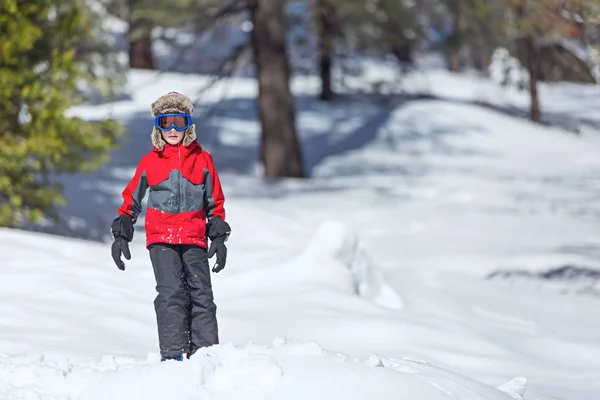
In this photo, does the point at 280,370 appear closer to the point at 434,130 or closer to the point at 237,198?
the point at 237,198

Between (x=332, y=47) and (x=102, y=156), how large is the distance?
366 inches

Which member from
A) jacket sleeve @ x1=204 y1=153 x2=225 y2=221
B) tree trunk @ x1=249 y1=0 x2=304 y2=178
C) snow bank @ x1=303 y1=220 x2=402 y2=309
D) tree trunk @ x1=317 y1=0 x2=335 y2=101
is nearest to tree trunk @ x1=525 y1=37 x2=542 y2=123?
tree trunk @ x1=317 y1=0 x2=335 y2=101

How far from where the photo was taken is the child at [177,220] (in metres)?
4.70

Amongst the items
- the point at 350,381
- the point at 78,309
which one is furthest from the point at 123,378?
the point at 78,309

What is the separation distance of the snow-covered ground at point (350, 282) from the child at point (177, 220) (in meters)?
0.42

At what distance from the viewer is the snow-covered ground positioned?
13.9 ft

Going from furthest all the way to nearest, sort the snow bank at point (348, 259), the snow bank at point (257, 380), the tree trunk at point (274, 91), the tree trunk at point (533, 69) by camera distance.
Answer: the tree trunk at point (533, 69) → the tree trunk at point (274, 91) → the snow bank at point (348, 259) → the snow bank at point (257, 380)

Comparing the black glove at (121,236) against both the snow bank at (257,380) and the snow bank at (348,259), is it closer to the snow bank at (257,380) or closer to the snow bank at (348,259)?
the snow bank at (257,380)

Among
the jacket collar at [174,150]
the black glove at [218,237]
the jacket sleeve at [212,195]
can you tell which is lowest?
the black glove at [218,237]

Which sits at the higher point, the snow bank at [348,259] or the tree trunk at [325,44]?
the tree trunk at [325,44]

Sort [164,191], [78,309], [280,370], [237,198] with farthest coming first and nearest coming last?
[237,198]
[78,309]
[164,191]
[280,370]

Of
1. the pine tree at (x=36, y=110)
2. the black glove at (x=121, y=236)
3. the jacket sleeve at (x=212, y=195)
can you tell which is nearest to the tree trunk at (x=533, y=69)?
the pine tree at (x=36, y=110)

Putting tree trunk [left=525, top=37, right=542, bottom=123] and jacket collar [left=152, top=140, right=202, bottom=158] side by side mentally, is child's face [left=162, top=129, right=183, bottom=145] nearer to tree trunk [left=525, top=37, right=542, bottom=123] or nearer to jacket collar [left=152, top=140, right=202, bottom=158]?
jacket collar [left=152, top=140, right=202, bottom=158]

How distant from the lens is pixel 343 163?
17.8 meters
